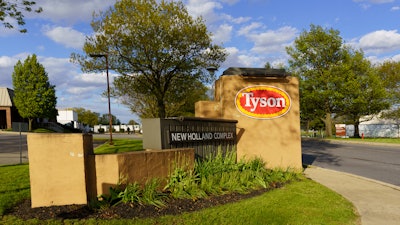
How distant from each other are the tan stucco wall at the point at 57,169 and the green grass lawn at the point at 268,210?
705 mm

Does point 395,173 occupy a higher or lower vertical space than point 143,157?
lower

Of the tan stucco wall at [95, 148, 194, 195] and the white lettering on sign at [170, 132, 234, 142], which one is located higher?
the white lettering on sign at [170, 132, 234, 142]

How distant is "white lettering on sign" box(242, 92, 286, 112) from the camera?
1099 cm

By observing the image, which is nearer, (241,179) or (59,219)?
(59,219)

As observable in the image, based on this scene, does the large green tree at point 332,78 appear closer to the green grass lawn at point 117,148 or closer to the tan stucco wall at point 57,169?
the green grass lawn at point 117,148

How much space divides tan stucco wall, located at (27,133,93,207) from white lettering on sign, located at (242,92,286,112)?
6217 mm

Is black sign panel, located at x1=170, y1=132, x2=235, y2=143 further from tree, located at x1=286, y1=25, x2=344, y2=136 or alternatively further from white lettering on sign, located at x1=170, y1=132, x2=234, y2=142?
tree, located at x1=286, y1=25, x2=344, y2=136

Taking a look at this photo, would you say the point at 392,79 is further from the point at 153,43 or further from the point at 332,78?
the point at 153,43

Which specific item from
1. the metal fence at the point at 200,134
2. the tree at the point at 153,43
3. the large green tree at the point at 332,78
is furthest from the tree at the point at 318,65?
the metal fence at the point at 200,134

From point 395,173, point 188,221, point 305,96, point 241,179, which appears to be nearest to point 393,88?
point 305,96

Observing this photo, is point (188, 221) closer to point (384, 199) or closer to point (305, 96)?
point (384, 199)

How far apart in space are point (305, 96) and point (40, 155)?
35.5 m

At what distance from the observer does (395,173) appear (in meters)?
11.7

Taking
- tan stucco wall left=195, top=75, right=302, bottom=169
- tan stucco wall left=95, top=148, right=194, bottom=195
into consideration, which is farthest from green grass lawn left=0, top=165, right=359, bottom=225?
tan stucco wall left=195, top=75, right=302, bottom=169
